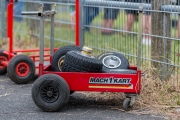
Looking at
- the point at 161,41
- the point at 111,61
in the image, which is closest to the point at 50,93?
the point at 111,61

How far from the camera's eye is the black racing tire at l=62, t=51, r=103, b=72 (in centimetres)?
547

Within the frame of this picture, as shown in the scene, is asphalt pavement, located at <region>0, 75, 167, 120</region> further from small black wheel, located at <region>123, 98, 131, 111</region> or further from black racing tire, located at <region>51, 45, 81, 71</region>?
black racing tire, located at <region>51, 45, 81, 71</region>

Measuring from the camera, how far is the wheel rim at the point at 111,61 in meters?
5.98

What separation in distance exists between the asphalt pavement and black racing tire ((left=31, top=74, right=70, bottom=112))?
0.31 ft

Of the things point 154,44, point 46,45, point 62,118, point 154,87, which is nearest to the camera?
point 62,118

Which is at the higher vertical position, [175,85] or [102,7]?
[102,7]

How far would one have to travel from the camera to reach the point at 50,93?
541 centimetres

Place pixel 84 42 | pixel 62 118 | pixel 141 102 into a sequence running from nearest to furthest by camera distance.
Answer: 1. pixel 62 118
2. pixel 141 102
3. pixel 84 42

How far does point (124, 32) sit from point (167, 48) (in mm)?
973

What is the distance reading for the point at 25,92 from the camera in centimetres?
655

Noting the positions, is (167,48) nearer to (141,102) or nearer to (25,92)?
(141,102)

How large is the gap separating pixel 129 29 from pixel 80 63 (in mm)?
1984

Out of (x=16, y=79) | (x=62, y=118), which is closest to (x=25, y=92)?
(x=16, y=79)

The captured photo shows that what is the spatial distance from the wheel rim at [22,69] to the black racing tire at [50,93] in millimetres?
1651
